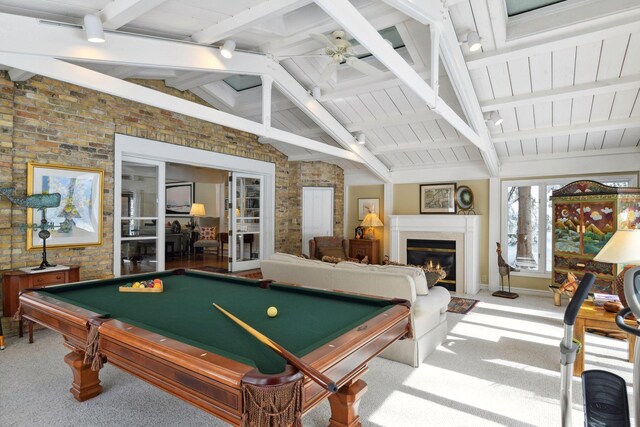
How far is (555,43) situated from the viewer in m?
3.42

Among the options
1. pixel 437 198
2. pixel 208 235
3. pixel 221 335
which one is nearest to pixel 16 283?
pixel 221 335

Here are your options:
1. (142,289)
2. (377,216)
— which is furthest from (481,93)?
(142,289)

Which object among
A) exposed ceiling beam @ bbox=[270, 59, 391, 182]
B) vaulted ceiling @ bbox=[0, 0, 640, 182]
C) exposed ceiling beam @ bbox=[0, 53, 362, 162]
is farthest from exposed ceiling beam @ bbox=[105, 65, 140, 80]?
exposed ceiling beam @ bbox=[270, 59, 391, 182]

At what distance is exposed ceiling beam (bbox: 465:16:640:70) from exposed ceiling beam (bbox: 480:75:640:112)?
851 millimetres

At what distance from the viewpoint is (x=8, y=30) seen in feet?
8.71

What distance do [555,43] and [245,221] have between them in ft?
17.8

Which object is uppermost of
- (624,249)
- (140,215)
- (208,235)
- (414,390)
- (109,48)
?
(109,48)

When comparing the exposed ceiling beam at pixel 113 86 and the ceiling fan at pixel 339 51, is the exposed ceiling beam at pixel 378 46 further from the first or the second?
the exposed ceiling beam at pixel 113 86

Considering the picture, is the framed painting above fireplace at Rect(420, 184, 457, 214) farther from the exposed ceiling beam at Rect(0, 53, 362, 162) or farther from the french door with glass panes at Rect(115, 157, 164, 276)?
the french door with glass panes at Rect(115, 157, 164, 276)

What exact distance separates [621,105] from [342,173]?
505 centimetres

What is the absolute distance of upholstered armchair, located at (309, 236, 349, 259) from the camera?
723 centimetres

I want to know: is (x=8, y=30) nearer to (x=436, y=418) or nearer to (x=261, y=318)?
(x=261, y=318)

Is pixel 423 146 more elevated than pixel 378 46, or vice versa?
pixel 378 46

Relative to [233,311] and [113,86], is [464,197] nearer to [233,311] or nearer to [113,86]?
[233,311]
